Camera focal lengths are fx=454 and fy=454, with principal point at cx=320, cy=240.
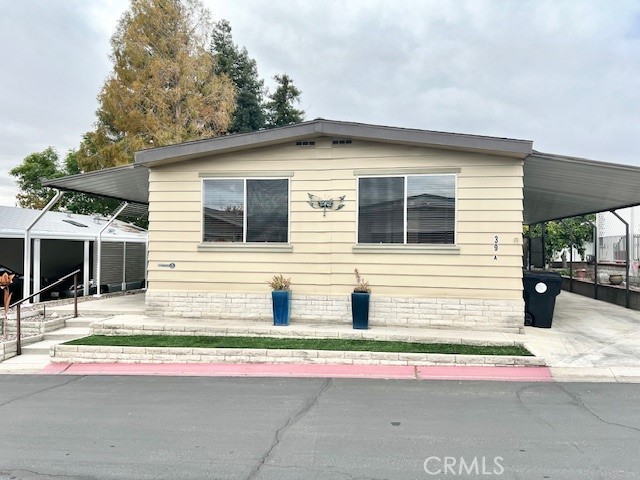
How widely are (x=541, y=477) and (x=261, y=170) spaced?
7.44 metres

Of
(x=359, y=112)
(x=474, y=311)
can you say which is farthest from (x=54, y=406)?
(x=359, y=112)

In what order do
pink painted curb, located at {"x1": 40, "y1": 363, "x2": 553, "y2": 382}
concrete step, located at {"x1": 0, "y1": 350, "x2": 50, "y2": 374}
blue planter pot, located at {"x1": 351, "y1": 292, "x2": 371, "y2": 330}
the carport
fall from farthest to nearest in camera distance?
the carport
blue planter pot, located at {"x1": 351, "y1": 292, "x2": 371, "y2": 330}
concrete step, located at {"x1": 0, "y1": 350, "x2": 50, "y2": 374}
pink painted curb, located at {"x1": 40, "y1": 363, "x2": 553, "y2": 382}

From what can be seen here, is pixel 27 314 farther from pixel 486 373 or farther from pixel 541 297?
pixel 541 297

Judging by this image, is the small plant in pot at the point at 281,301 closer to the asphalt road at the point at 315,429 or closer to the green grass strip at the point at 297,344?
the green grass strip at the point at 297,344

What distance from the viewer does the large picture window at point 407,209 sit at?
29.1 ft

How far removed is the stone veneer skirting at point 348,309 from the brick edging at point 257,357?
6.19 feet

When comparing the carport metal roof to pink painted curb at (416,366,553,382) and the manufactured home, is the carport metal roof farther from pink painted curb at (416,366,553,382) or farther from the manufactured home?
pink painted curb at (416,366,553,382)

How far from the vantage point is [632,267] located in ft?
54.5

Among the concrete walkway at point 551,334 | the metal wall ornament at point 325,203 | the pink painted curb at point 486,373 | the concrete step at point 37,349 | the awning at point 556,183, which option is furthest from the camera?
the metal wall ornament at point 325,203

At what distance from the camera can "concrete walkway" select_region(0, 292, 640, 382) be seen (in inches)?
264

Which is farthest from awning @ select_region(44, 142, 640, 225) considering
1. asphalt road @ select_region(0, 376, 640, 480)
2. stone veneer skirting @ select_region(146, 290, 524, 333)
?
asphalt road @ select_region(0, 376, 640, 480)

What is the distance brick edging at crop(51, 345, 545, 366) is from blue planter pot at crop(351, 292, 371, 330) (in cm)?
159

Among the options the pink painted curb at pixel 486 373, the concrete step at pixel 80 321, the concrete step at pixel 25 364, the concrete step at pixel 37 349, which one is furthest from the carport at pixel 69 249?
the pink painted curb at pixel 486 373

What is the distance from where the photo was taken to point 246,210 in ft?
31.4
